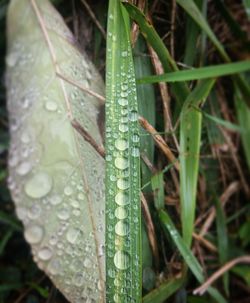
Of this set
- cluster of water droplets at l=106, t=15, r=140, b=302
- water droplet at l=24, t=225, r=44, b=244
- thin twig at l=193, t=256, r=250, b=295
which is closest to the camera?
cluster of water droplets at l=106, t=15, r=140, b=302

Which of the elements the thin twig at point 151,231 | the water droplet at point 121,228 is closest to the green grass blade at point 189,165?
the thin twig at point 151,231

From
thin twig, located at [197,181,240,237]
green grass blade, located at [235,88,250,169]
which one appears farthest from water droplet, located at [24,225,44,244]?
green grass blade, located at [235,88,250,169]

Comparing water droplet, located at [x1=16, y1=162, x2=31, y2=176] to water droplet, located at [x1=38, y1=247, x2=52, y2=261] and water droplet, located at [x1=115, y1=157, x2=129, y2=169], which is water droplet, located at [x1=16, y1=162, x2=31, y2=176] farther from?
water droplet, located at [x1=115, y1=157, x2=129, y2=169]

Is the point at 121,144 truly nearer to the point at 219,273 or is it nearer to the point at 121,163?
the point at 121,163

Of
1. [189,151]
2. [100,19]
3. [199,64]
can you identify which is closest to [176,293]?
[189,151]

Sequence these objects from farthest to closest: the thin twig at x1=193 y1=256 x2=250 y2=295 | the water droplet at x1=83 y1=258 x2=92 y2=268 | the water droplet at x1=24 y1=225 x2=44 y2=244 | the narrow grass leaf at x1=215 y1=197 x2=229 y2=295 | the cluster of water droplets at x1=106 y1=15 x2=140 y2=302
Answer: the narrow grass leaf at x1=215 y1=197 x2=229 y2=295 → the thin twig at x1=193 y1=256 x2=250 y2=295 → the water droplet at x1=24 y1=225 x2=44 y2=244 → the water droplet at x1=83 y1=258 x2=92 y2=268 → the cluster of water droplets at x1=106 y1=15 x2=140 y2=302

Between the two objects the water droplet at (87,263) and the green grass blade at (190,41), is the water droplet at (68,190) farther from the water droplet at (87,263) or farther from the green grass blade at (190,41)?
the green grass blade at (190,41)

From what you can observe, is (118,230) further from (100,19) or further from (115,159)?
(100,19)

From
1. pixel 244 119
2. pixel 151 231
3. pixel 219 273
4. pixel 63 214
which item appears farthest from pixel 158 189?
pixel 244 119
